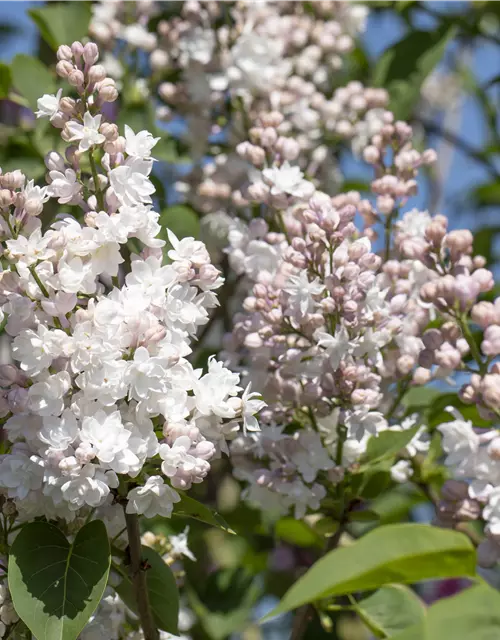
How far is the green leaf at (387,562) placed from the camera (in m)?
0.71

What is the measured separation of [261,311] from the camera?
125 cm

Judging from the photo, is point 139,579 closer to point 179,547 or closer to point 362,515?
point 179,547

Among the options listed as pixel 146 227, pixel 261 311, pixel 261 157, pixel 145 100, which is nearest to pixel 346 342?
pixel 261 311

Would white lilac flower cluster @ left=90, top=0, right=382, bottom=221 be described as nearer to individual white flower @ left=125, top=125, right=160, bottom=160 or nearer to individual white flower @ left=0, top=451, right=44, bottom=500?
individual white flower @ left=125, top=125, right=160, bottom=160

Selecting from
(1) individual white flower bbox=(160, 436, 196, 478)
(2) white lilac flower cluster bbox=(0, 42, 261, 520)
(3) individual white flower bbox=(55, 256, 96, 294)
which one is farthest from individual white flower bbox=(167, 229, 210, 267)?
(1) individual white flower bbox=(160, 436, 196, 478)

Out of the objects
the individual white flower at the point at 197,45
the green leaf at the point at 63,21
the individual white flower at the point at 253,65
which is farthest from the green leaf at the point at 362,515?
the green leaf at the point at 63,21

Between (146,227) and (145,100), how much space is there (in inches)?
39.8

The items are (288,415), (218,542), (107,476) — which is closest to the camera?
(107,476)

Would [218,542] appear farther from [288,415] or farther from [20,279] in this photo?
[20,279]

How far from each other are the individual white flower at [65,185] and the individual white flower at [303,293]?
0.29 m

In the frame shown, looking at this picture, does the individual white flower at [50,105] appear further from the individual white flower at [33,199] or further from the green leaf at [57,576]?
the green leaf at [57,576]

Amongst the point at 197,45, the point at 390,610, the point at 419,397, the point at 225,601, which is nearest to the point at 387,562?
the point at 390,610

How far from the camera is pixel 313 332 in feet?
4.02

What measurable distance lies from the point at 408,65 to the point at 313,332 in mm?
1027
